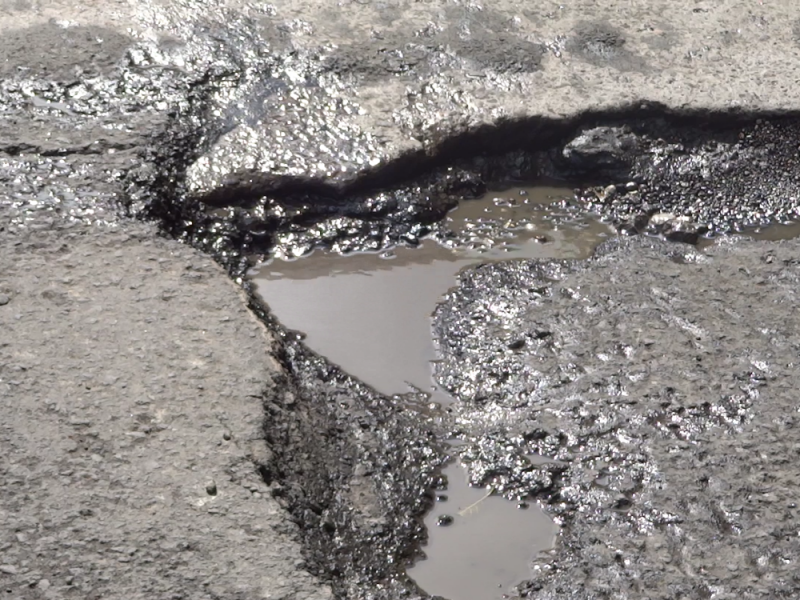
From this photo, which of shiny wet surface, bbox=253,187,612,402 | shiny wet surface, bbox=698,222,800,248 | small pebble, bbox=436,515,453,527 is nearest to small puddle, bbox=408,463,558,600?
small pebble, bbox=436,515,453,527

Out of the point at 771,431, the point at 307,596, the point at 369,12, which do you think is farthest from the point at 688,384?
the point at 369,12

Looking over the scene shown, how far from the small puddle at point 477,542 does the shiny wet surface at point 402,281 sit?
0.33 metres

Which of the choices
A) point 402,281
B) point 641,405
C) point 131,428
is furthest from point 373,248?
point 131,428

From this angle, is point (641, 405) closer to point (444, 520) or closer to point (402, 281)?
point (444, 520)

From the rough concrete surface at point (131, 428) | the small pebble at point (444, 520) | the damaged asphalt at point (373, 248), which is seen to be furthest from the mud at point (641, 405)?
the rough concrete surface at point (131, 428)

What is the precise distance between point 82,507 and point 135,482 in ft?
0.37

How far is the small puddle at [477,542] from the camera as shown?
213 centimetres

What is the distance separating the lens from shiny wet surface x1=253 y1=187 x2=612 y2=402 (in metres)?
2.63

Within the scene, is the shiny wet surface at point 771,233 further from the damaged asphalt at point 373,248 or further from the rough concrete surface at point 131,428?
the rough concrete surface at point 131,428

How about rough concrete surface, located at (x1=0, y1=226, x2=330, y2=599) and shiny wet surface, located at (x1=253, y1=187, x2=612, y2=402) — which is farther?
shiny wet surface, located at (x1=253, y1=187, x2=612, y2=402)

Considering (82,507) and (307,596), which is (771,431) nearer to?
(307,596)

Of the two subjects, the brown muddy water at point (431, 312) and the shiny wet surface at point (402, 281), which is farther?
Answer: the shiny wet surface at point (402, 281)

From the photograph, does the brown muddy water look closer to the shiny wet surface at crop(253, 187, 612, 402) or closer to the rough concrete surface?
the shiny wet surface at crop(253, 187, 612, 402)

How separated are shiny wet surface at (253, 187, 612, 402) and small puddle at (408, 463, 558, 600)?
0.33 meters
